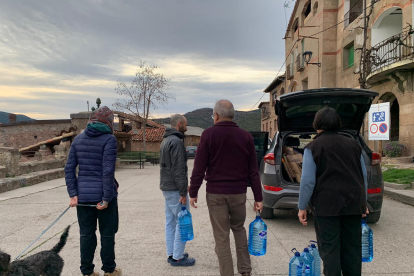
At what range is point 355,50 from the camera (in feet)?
55.3

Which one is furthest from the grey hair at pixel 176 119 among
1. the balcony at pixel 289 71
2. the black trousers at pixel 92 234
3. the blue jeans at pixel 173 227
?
the balcony at pixel 289 71

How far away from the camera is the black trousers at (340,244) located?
8.01 feet

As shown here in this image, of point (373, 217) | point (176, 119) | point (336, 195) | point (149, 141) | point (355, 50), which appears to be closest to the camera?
point (336, 195)

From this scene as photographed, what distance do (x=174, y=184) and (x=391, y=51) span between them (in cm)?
1384

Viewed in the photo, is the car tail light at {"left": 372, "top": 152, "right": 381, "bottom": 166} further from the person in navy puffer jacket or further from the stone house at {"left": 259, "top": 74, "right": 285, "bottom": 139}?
the stone house at {"left": 259, "top": 74, "right": 285, "bottom": 139}

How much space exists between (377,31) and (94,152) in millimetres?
17764

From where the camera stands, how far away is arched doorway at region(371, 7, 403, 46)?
1527 cm

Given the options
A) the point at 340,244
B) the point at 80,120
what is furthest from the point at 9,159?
the point at 340,244

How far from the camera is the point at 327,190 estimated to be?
246 centimetres

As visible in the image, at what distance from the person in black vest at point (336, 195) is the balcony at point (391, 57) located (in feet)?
39.9

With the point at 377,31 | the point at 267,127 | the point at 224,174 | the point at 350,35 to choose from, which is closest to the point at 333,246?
the point at 224,174

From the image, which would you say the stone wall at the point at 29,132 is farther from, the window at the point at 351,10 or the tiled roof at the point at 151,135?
the window at the point at 351,10

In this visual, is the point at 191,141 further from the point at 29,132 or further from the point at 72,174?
the point at 72,174

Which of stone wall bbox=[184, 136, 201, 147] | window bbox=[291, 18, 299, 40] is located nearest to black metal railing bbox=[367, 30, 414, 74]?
window bbox=[291, 18, 299, 40]
